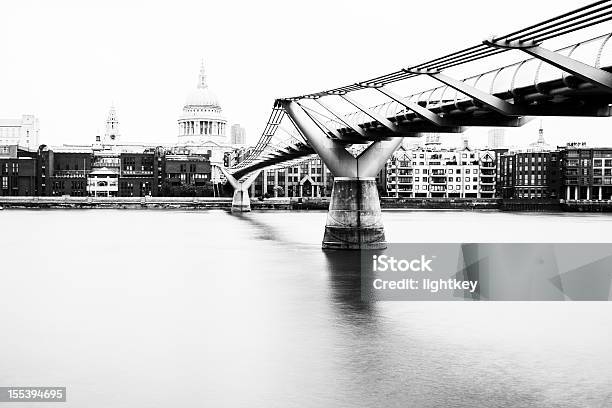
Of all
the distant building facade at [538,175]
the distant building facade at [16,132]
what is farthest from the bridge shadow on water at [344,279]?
the distant building facade at [16,132]

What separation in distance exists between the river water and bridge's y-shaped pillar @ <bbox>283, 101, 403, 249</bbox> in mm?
4031

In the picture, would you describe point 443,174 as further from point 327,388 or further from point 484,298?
point 327,388

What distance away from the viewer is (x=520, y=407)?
13086mm

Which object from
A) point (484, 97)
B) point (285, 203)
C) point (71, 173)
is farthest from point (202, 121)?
point (484, 97)

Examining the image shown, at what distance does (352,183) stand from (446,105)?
36.3 ft

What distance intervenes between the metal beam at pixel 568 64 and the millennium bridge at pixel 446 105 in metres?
0.02

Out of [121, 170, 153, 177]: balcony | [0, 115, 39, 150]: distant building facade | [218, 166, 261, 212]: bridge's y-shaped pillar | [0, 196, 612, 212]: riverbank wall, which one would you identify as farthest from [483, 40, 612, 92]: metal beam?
[0, 115, 39, 150]: distant building facade

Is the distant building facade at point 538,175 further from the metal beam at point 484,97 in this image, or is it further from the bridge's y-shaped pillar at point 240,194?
the metal beam at point 484,97

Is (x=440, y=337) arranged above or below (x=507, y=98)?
below

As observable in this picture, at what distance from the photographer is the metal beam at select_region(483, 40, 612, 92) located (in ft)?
51.9

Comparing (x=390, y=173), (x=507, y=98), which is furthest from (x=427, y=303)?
(x=390, y=173)

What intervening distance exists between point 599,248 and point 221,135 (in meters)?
145

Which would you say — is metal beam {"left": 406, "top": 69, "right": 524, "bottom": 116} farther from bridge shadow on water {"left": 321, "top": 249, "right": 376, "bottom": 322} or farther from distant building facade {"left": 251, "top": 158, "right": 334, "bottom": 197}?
distant building facade {"left": 251, "top": 158, "right": 334, "bottom": 197}

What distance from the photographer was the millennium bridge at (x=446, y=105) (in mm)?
16016
